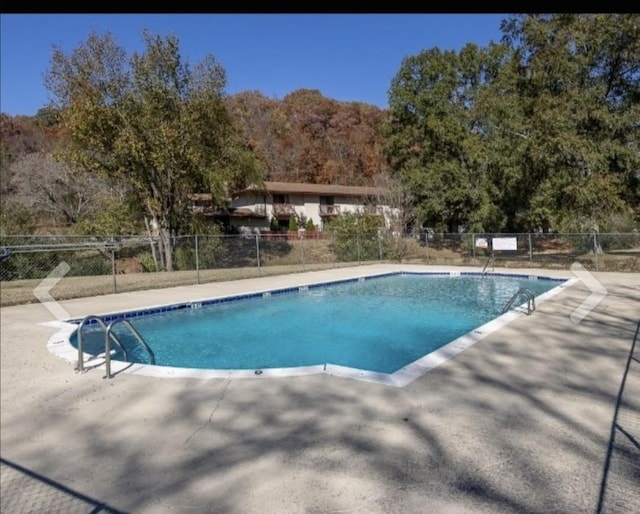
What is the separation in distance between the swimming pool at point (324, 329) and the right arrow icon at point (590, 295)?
88 centimetres

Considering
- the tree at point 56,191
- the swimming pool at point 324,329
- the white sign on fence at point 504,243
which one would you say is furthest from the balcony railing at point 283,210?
the swimming pool at point 324,329

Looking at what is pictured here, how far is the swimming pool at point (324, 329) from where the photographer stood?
650 centimetres

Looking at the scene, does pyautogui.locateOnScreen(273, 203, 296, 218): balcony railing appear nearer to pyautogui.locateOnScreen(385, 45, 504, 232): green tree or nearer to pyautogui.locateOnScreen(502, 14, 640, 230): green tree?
pyautogui.locateOnScreen(385, 45, 504, 232): green tree

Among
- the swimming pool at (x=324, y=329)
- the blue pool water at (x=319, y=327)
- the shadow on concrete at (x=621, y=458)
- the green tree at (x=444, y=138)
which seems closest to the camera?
the shadow on concrete at (x=621, y=458)

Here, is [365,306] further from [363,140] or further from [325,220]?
[363,140]

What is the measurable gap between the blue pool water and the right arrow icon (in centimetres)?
102

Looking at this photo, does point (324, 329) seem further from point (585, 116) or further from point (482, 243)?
point (585, 116)

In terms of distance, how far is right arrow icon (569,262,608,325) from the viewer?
744 centimetres

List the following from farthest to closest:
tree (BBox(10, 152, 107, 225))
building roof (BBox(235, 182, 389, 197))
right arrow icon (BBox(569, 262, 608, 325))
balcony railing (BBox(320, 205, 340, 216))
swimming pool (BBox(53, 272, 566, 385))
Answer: balcony railing (BBox(320, 205, 340, 216)) < building roof (BBox(235, 182, 389, 197)) < tree (BBox(10, 152, 107, 225)) < right arrow icon (BBox(569, 262, 608, 325)) < swimming pool (BBox(53, 272, 566, 385))

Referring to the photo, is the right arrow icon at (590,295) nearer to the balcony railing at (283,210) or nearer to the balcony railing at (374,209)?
the balcony railing at (374,209)

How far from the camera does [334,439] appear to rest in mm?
3174

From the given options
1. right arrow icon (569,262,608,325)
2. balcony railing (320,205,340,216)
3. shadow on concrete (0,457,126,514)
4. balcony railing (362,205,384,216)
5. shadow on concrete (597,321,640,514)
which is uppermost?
balcony railing (320,205,340,216)

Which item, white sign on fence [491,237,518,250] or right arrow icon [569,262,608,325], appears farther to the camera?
white sign on fence [491,237,518,250]

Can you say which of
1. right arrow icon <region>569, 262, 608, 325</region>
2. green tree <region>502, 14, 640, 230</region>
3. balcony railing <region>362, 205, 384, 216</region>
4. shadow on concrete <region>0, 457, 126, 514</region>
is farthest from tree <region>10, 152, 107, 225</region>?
shadow on concrete <region>0, 457, 126, 514</region>
